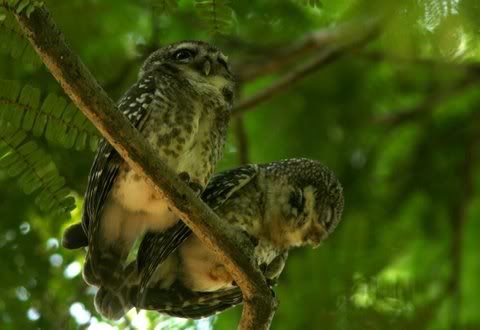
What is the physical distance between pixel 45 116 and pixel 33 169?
21cm

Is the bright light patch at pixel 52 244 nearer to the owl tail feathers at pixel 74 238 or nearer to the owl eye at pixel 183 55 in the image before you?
the owl tail feathers at pixel 74 238

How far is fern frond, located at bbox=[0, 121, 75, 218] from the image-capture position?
2623 millimetres

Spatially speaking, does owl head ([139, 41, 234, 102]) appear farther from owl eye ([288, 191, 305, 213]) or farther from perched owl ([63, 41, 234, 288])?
owl eye ([288, 191, 305, 213])

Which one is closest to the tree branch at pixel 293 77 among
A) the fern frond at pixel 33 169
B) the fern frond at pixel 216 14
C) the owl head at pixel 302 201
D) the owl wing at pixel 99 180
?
the owl head at pixel 302 201

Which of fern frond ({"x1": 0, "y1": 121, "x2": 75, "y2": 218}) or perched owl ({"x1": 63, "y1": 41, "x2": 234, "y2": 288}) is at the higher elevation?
fern frond ({"x1": 0, "y1": 121, "x2": 75, "y2": 218})

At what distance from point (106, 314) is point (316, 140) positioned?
2450 millimetres

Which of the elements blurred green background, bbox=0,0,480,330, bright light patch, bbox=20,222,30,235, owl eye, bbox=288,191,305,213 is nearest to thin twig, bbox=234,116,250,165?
blurred green background, bbox=0,0,480,330

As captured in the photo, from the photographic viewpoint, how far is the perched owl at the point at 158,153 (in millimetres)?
3588

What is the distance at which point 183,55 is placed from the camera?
164 inches

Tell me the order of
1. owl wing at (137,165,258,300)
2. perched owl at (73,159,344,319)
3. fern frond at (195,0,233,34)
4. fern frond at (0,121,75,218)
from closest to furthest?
fern frond at (195,0,233,34) < fern frond at (0,121,75,218) < owl wing at (137,165,258,300) < perched owl at (73,159,344,319)

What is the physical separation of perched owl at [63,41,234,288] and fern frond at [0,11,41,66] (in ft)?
3.26

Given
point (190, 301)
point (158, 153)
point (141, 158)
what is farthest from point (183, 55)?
point (141, 158)

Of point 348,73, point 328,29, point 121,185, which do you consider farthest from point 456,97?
point 121,185

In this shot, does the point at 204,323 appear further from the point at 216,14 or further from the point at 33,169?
the point at 216,14
